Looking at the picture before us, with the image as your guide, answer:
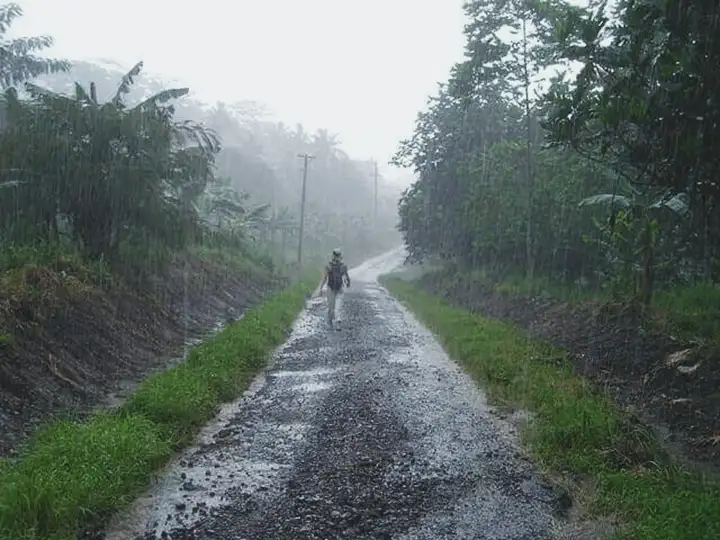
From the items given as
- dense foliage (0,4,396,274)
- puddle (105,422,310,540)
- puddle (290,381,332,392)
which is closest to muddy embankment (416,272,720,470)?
puddle (290,381,332,392)

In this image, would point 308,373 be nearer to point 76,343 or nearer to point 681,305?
point 76,343

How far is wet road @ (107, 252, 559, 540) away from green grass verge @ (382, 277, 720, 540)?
400 mm

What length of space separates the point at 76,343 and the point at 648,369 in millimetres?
8791

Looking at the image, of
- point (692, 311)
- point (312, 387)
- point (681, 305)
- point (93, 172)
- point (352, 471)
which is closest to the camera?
point (352, 471)

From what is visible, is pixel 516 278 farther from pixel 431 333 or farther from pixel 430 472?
pixel 430 472

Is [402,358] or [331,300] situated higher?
[331,300]

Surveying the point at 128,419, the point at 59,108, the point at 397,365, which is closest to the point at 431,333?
the point at 397,365

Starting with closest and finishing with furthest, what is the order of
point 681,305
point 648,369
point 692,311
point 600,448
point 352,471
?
point 352,471 → point 600,448 → point 648,369 → point 692,311 → point 681,305

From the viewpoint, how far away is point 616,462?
6.98 meters

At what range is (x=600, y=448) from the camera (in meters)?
7.34

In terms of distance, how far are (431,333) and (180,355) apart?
6766 mm

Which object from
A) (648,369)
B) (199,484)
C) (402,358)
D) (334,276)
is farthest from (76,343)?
(648,369)

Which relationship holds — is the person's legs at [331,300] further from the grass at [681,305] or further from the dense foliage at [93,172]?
the grass at [681,305]

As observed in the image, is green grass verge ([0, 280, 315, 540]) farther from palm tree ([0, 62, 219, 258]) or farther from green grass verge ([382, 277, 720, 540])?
palm tree ([0, 62, 219, 258])
